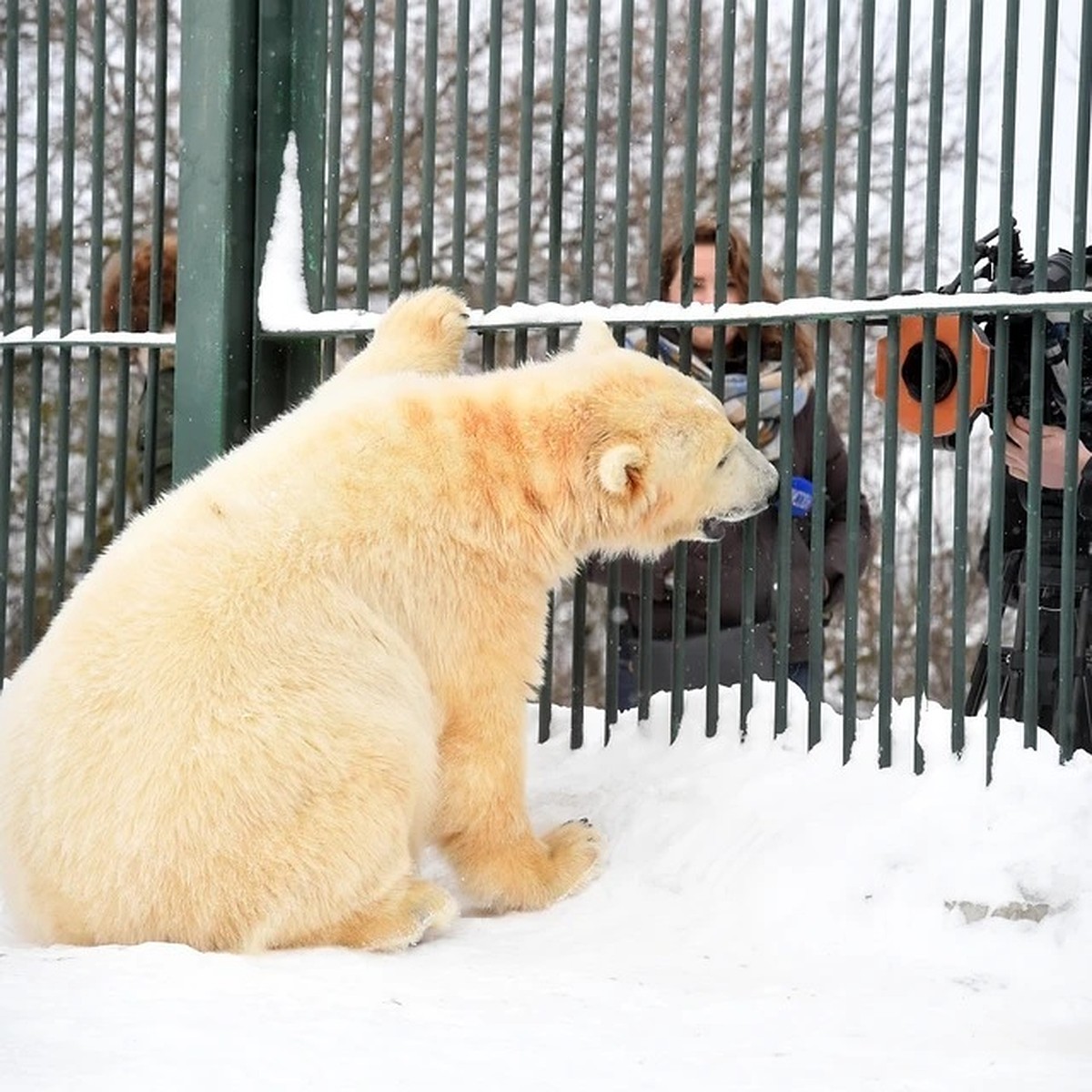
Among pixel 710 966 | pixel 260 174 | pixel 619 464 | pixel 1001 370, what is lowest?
pixel 710 966

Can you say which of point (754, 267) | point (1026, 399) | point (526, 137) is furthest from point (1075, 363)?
point (526, 137)

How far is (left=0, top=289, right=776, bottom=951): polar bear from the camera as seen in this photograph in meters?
3.00

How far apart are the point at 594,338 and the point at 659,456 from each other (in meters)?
0.37

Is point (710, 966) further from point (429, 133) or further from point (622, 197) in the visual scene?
point (429, 133)

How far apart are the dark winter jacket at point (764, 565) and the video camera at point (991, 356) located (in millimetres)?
553

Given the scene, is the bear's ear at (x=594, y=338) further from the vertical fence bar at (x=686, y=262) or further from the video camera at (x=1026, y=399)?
the video camera at (x=1026, y=399)

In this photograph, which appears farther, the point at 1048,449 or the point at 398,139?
the point at 398,139

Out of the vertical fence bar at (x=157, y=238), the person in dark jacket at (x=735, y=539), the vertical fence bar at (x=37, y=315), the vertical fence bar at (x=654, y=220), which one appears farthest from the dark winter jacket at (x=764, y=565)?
the vertical fence bar at (x=37, y=315)

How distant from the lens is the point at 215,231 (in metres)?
4.05

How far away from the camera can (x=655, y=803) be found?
11.8 ft

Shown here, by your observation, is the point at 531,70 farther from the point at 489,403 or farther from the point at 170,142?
the point at 170,142

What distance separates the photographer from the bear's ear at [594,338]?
353cm

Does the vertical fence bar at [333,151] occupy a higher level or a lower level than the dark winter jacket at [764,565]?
higher

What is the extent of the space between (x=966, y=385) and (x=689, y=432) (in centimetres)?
61
